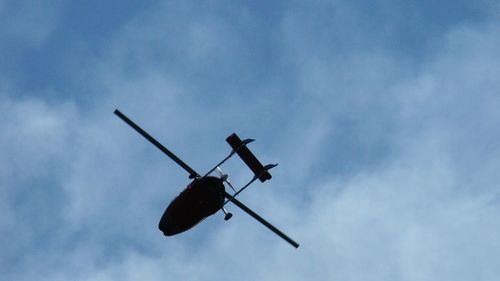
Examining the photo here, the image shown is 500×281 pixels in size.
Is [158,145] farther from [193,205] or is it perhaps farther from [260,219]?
[260,219]

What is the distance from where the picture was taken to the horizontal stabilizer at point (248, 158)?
41.9m

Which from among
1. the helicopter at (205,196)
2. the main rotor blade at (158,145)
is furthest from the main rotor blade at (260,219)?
the main rotor blade at (158,145)

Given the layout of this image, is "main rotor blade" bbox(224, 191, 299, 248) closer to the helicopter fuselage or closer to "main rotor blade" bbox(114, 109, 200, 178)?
the helicopter fuselage

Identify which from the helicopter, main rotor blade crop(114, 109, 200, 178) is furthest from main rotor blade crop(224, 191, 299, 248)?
main rotor blade crop(114, 109, 200, 178)

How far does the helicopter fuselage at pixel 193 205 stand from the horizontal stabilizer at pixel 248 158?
2880mm

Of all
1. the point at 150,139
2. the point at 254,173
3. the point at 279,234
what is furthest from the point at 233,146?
the point at 279,234

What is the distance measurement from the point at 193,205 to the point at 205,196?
1395mm

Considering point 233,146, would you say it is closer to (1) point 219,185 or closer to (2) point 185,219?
(1) point 219,185

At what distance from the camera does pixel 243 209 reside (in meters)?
45.7

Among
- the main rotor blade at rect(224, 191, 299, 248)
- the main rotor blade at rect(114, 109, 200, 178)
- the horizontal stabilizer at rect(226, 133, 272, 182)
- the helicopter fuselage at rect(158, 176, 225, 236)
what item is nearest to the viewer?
the main rotor blade at rect(114, 109, 200, 178)

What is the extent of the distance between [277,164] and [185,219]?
337 inches

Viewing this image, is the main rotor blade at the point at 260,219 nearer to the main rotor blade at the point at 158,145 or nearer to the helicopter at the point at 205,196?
the helicopter at the point at 205,196

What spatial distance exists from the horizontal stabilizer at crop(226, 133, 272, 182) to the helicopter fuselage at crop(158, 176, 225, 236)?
2.88 m

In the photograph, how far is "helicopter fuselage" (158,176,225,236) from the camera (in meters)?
44.3
